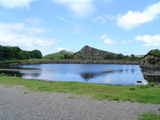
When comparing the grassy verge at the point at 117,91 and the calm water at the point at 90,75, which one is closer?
the grassy verge at the point at 117,91

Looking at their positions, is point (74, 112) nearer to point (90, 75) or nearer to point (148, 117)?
point (148, 117)

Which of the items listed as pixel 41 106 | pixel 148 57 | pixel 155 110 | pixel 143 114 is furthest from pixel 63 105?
pixel 148 57

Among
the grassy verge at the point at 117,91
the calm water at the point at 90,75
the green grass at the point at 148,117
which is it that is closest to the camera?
the green grass at the point at 148,117

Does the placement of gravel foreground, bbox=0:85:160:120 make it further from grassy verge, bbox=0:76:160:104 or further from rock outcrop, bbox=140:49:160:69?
rock outcrop, bbox=140:49:160:69

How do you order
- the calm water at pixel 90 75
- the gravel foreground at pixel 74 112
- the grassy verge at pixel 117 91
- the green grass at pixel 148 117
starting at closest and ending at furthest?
the green grass at pixel 148 117, the gravel foreground at pixel 74 112, the grassy verge at pixel 117 91, the calm water at pixel 90 75

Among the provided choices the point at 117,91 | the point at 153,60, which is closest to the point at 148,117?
the point at 117,91

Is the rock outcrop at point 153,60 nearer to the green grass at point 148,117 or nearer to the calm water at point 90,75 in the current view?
the calm water at point 90,75

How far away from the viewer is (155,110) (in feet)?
31.6

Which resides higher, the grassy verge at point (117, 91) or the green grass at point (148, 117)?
the green grass at point (148, 117)

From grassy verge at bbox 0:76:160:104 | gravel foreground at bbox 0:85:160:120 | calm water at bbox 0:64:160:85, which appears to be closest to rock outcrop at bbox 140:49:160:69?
calm water at bbox 0:64:160:85

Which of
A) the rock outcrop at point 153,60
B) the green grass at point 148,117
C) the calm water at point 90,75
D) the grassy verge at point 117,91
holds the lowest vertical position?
the calm water at point 90,75

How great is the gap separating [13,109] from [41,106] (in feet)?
6.61

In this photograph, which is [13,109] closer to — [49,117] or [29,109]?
[29,109]

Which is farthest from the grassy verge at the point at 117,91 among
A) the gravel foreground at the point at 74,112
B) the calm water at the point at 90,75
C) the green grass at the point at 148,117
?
the calm water at the point at 90,75
